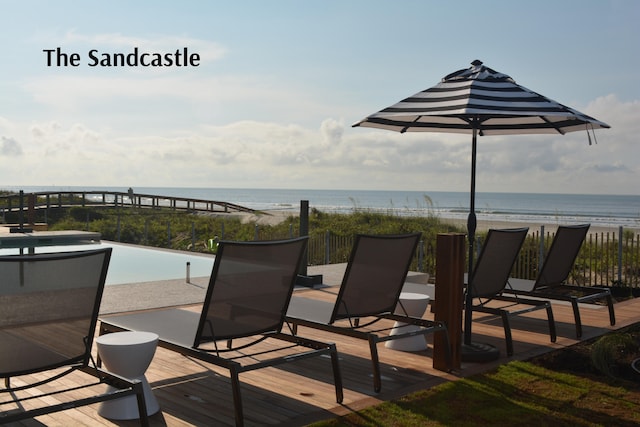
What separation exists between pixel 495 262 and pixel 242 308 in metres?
2.46

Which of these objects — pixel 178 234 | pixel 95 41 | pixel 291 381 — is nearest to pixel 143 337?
pixel 291 381

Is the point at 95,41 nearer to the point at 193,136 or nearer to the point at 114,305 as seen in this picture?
the point at 114,305

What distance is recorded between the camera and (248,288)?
3.69 metres

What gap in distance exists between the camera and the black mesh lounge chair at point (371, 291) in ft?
13.9

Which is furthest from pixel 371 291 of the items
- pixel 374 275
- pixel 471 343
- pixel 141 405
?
pixel 141 405

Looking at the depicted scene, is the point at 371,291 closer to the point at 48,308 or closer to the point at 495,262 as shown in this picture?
the point at 495,262

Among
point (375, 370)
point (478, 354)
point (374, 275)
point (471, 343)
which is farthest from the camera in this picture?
point (471, 343)

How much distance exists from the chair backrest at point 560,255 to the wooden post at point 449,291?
5.27 feet

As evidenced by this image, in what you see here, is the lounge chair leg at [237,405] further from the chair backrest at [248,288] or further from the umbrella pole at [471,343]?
the umbrella pole at [471,343]

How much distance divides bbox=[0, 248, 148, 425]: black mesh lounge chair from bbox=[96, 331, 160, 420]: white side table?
342mm

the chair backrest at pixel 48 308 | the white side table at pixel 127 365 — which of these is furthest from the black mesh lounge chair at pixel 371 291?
the chair backrest at pixel 48 308

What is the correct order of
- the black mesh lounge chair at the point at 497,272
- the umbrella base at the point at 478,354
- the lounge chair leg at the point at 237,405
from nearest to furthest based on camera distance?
the lounge chair leg at the point at 237,405
the umbrella base at the point at 478,354
the black mesh lounge chair at the point at 497,272

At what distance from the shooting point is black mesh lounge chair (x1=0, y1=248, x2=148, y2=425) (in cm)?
278

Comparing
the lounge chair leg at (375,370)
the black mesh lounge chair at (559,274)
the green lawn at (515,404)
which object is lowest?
the green lawn at (515,404)
